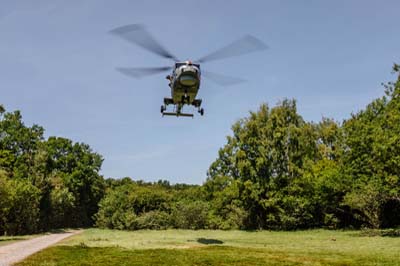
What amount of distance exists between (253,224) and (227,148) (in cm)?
941

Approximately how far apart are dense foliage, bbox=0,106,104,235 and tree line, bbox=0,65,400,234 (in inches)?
6.3

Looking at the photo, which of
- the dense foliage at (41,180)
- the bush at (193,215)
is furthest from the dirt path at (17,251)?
the bush at (193,215)

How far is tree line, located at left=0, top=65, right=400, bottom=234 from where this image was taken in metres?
31.7

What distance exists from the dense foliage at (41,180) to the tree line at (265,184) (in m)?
0.16

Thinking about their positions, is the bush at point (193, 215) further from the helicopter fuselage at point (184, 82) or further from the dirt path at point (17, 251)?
the helicopter fuselage at point (184, 82)

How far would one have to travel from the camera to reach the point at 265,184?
44.5m

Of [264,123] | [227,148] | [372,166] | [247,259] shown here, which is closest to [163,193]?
[227,148]

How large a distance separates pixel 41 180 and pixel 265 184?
Answer: 28725 millimetres

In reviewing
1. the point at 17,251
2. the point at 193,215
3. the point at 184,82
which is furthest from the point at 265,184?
the point at 17,251

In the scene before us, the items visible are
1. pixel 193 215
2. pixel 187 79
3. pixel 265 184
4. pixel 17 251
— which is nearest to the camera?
pixel 17 251

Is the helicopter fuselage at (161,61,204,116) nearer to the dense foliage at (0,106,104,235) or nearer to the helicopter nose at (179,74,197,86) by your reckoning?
the helicopter nose at (179,74,197,86)

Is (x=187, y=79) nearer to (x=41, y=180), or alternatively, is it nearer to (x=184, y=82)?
(x=184, y=82)

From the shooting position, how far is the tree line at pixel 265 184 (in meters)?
31.7

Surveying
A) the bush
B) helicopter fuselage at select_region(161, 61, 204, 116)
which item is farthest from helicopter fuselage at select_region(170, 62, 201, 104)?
the bush
